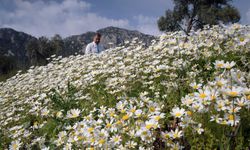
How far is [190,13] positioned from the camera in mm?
28562

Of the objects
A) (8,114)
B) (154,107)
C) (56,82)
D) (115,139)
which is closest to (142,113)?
(154,107)

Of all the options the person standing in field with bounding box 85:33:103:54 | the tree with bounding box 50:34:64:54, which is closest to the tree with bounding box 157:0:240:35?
the person standing in field with bounding box 85:33:103:54

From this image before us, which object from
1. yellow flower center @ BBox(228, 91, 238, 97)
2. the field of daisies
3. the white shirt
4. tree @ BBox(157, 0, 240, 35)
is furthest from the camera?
tree @ BBox(157, 0, 240, 35)

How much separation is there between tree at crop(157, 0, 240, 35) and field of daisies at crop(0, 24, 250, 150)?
757 inches

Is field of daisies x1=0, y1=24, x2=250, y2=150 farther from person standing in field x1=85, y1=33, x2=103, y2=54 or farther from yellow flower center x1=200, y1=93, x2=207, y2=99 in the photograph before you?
person standing in field x1=85, y1=33, x2=103, y2=54

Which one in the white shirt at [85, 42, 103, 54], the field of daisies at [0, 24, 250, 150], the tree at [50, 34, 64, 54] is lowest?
the field of daisies at [0, 24, 250, 150]

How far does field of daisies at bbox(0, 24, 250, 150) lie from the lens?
2.37 meters

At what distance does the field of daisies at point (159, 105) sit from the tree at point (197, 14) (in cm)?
1924

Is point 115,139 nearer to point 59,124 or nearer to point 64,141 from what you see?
point 64,141

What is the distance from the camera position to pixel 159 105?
2.97 m

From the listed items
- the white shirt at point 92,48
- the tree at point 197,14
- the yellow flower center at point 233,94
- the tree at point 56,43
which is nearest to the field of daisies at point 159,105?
the yellow flower center at point 233,94

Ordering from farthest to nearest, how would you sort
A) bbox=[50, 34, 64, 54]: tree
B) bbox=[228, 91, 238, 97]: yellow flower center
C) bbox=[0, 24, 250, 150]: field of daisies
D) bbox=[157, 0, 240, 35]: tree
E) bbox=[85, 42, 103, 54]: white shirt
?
bbox=[50, 34, 64, 54]: tree
bbox=[157, 0, 240, 35]: tree
bbox=[85, 42, 103, 54]: white shirt
bbox=[0, 24, 250, 150]: field of daisies
bbox=[228, 91, 238, 97]: yellow flower center

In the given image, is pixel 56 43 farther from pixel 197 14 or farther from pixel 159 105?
pixel 159 105

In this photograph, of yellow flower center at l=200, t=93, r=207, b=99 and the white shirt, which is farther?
the white shirt
